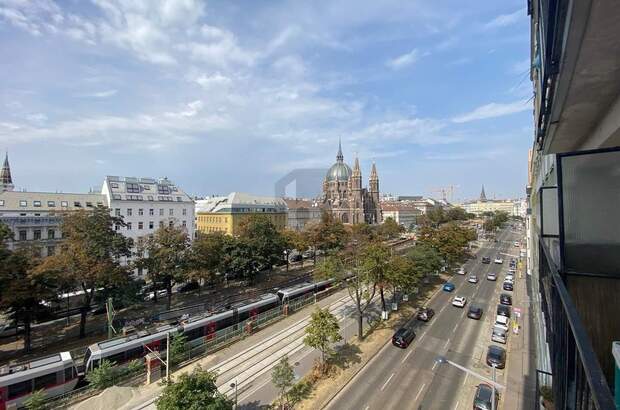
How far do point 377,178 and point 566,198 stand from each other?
107457 mm

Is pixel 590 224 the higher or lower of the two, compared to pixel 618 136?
lower

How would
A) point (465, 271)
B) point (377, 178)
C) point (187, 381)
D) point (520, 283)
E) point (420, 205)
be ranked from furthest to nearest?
point (420, 205) < point (377, 178) < point (465, 271) < point (520, 283) < point (187, 381)

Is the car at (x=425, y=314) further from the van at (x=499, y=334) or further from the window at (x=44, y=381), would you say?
the window at (x=44, y=381)

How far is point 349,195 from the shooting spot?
99750 millimetres

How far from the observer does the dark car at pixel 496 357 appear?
18.8 m

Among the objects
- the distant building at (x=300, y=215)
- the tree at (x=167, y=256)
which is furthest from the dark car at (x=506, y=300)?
the distant building at (x=300, y=215)

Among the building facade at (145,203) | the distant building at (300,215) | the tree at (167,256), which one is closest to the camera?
the tree at (167,256)

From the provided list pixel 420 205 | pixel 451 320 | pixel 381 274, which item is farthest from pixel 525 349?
pixel 420 205

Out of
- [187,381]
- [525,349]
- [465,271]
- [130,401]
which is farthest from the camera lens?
[465,271]

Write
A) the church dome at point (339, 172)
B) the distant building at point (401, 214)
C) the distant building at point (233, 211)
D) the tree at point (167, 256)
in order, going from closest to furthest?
the tree at point (167, 256), the distant building at point (233, 211), the church dome at point (339, 172), the distant building at point (401, 214)

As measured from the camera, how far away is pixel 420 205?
17038 centimetres

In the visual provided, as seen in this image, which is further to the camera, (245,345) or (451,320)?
(451,320)

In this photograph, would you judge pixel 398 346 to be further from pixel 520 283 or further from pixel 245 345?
pixel 520 283

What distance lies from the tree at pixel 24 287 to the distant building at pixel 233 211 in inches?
1586
